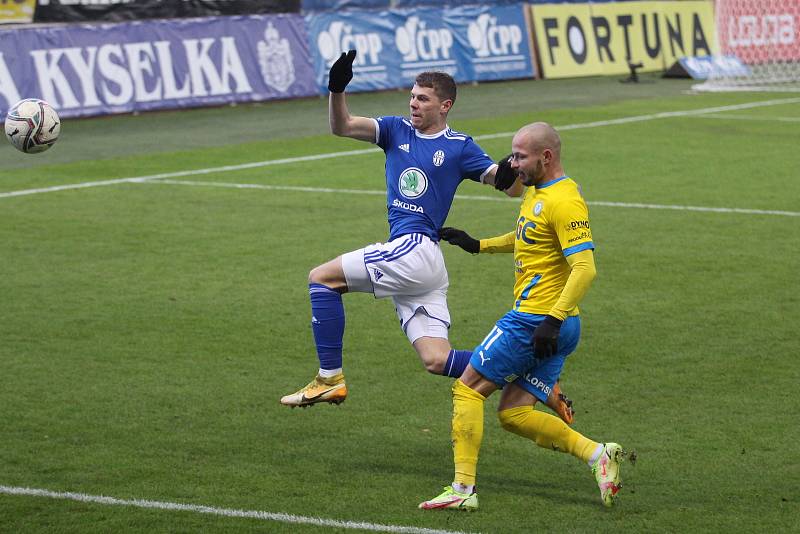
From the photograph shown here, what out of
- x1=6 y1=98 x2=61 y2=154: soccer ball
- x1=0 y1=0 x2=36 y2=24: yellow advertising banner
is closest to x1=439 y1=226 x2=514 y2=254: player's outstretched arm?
x1=6 y1=98 x2=61 y2=154: soccer ball

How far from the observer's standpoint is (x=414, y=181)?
769cm

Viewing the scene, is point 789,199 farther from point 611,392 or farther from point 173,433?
point 173,433

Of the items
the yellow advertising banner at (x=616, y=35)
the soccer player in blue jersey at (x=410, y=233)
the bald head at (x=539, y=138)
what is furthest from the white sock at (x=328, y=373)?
the yellow advertising banner at (x=616, y=35)

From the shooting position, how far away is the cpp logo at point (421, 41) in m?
30.9

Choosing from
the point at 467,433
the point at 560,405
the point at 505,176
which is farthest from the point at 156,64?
the point at 467,433

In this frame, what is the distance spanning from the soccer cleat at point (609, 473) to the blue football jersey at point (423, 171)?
1759mm

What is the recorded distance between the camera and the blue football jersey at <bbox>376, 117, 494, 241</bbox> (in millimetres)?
7684

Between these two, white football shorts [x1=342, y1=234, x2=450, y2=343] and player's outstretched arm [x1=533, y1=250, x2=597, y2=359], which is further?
white football shorts [x1=342, y1=234, x2=450, y2=343]

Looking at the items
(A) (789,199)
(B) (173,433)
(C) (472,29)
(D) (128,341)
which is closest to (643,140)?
(A) (789,199)

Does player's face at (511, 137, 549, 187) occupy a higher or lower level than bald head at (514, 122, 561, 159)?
lower

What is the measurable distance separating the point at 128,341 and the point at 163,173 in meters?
9.19

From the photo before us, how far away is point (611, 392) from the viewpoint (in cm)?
881

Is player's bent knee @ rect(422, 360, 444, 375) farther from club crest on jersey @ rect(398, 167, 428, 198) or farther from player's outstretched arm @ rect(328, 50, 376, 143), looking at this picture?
player's outstretched arm @ rect(328, 50, 376, 143)

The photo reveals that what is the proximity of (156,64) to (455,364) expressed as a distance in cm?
1971
